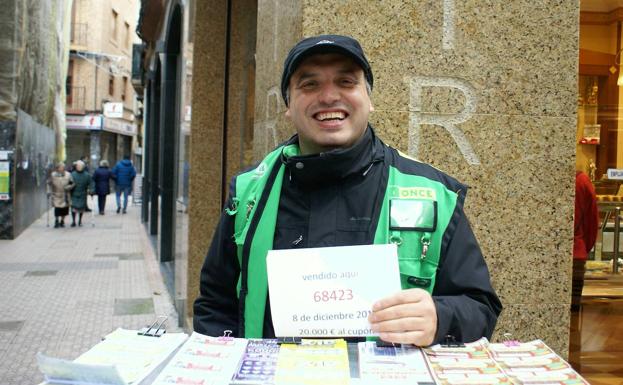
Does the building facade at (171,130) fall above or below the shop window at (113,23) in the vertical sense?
below

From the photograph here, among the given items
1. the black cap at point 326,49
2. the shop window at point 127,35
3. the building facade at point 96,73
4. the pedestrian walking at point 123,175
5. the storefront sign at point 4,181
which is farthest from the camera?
the shop window at point 127,35

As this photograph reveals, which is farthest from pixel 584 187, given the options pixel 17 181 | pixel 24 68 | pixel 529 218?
pixel 24 68

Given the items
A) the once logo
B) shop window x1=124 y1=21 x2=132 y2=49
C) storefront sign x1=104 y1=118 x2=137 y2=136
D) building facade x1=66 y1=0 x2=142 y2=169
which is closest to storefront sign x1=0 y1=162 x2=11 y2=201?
the once logo

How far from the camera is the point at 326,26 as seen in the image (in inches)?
126

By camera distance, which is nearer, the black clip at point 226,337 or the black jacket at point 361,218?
the black clip at point 226,337

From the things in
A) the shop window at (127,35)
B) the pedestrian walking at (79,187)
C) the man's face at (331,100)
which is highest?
the shop window at (127,35)

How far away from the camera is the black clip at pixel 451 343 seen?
1607mm

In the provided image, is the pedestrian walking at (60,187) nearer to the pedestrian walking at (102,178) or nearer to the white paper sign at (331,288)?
the pedestrian walking at (102,178)

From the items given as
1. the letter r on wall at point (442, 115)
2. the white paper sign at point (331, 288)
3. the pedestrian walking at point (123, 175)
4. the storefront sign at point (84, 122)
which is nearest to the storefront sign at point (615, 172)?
the letter r on wall at point (442, 115)

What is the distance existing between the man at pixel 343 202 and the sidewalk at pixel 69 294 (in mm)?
A: 4588

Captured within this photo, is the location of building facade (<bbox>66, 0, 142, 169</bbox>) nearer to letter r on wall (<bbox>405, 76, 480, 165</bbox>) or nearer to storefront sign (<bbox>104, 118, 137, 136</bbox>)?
storefront sign (<bbox>104, 118, 137, 136</bbox>)

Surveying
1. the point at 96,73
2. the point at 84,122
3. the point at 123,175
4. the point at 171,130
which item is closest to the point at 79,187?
the point at 123,175

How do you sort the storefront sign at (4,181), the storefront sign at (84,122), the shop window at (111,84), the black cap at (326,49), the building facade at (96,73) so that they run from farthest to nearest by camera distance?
1. the shop window at (111,84)
2. the storefront sign at (84,122)
3. the building facade at (96,73)
4. the storefront sign at (4,181)
5. the black cap at (326,49)

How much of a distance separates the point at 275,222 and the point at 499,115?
177 cm
